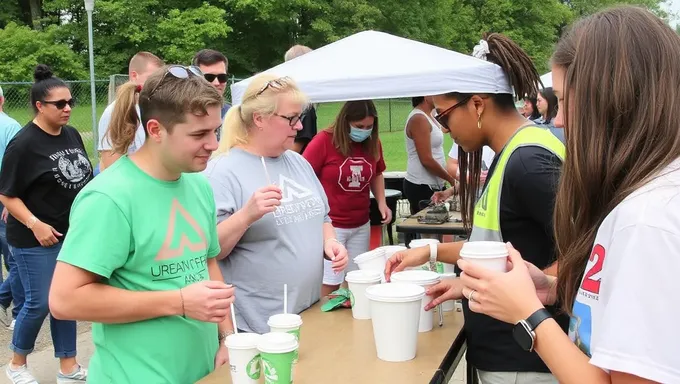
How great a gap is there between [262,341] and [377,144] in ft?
11.2

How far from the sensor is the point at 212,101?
206cm

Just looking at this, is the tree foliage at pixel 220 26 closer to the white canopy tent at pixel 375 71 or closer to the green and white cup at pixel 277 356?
the white canopy tent at pixel 375 71

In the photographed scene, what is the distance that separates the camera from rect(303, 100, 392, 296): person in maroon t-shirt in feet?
15.6

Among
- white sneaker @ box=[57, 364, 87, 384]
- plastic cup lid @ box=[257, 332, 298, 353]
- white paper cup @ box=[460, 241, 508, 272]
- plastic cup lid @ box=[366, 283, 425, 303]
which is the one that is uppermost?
white paper cup @ box=[460, 241, 508, 272]

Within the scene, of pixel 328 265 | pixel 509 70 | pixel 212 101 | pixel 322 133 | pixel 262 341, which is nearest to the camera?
pixel 262 341

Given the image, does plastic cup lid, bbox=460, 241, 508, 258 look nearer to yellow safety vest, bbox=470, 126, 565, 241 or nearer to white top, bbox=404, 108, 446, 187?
yellow safety vest, bbox=470, 126, 565, 241

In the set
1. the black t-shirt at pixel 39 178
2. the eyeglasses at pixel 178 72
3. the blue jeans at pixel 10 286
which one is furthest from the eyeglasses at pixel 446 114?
the blue jeans at pixel 10 286

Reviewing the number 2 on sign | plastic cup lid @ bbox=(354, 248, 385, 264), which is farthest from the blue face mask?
the number 2 on sign

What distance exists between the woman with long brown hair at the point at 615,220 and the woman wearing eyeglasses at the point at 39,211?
Result: 3.64 m

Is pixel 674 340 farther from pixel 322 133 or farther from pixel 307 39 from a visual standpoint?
pixel 307 39

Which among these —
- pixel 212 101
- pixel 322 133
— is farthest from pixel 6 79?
pixel 212 101

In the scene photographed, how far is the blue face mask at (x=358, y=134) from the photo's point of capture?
4762 millimetres

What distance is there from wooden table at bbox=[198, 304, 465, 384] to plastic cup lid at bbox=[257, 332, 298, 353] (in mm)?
267

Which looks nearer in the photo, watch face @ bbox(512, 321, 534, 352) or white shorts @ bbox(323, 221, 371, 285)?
watch face @ bbox(512, 321, 534, 352)
